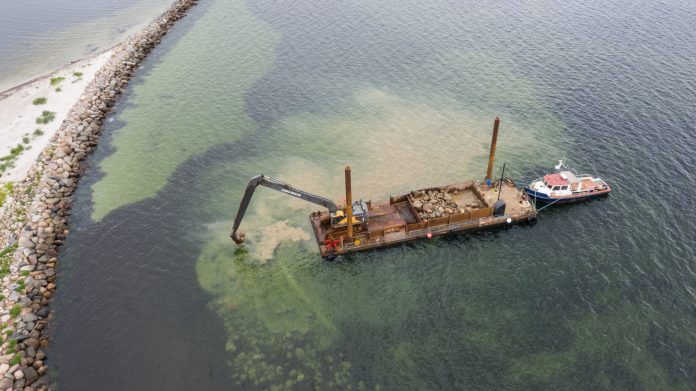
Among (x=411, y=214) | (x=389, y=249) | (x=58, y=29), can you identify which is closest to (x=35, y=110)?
(x=58, y=29)

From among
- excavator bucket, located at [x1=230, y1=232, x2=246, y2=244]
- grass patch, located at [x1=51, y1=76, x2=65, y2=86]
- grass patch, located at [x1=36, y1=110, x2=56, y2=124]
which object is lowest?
excavator bucket, located at [x1=230, y1=232, x2=246, y2=244]

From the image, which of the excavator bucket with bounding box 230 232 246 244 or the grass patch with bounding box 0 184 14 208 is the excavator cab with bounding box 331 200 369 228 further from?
the grass patch with bounding box 0 184 14 208

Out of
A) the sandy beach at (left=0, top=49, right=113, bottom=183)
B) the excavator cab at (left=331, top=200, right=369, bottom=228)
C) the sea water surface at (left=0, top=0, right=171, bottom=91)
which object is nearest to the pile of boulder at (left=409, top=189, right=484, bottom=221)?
the excavator cab at (left=331, top=200, right=369, bottom=228)

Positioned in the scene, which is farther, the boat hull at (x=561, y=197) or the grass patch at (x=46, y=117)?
the grass patch at (x=46, y=117)

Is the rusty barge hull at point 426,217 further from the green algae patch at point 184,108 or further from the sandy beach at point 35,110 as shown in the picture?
the sandy beach at point 35,110


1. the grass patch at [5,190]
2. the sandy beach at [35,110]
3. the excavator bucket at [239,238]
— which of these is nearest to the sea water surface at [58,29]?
the sandy beach at [35,110]

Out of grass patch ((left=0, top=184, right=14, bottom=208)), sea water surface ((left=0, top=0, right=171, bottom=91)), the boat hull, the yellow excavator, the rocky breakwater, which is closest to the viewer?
the rocky breakwater

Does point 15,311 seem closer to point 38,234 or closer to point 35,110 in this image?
point 38,234
